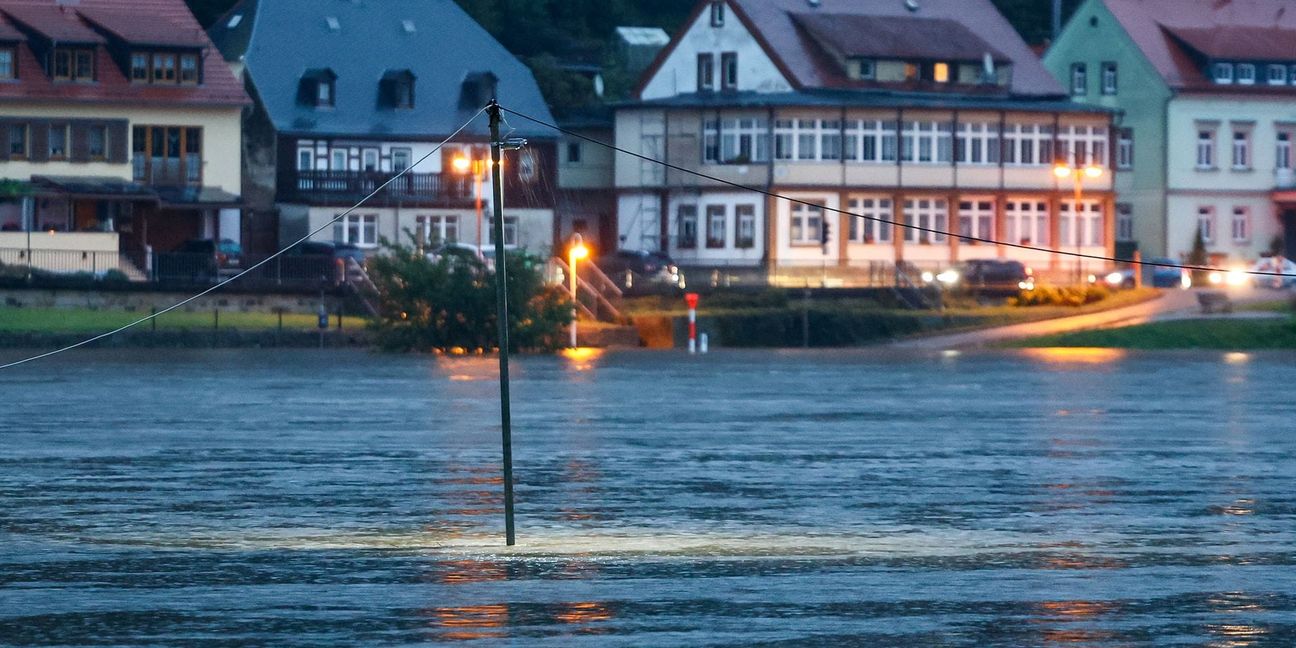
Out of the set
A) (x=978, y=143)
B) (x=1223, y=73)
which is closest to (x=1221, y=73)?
(x=1223, y=73)

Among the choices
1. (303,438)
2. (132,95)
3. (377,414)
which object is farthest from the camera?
(132,95)

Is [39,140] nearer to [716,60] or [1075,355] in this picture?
[716,60]

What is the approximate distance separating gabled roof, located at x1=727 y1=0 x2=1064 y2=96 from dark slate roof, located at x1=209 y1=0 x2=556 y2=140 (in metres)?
9.70

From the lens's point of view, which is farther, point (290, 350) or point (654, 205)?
point (654, 205)

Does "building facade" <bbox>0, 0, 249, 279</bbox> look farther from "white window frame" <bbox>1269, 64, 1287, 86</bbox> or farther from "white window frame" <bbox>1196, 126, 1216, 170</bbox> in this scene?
"white window frame" <bbox>1269, 64, 1287, 86</bbox>

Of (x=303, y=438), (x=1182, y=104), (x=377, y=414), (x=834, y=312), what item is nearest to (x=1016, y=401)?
(x=377, y=414)

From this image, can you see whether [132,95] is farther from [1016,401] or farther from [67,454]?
[67,454]

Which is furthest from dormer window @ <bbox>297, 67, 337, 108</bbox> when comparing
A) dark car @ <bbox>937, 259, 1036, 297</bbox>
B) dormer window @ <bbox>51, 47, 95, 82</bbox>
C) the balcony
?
dark car @ <bbox>937, 259, 1036, 297</bbox>

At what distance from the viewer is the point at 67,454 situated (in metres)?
25.8

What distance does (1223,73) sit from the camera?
94.3m

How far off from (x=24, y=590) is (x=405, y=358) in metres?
37.7

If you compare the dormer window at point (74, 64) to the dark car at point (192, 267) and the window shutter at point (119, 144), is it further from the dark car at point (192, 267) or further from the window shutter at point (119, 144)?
the dark car at point (192, 267)

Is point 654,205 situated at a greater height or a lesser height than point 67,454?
greater

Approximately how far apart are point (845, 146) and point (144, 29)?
26.1 m
